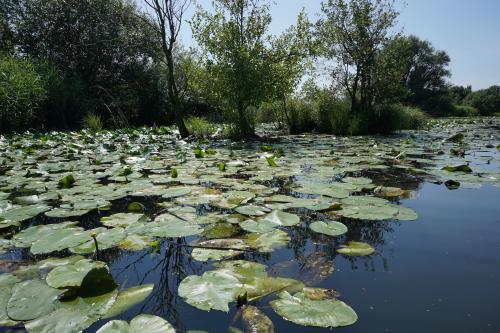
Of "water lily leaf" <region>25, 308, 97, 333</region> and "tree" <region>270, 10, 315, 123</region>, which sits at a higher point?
"tree" <region>270, 10, 315, 123</region>

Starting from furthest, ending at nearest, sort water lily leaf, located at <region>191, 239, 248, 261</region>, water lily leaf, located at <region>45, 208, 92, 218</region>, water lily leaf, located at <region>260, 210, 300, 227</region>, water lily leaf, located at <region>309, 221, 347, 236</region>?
water lily leaf, located at <region>45, 208, 92, 218</region> < water lily leaf, located at <region>260, 210, 300, 227</region> < water lily leaf, located at <region>309, 221, 347, 236</region> < water lily leaf, located at <region>191, 239, 248, 261</region>

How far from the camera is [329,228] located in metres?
1.99

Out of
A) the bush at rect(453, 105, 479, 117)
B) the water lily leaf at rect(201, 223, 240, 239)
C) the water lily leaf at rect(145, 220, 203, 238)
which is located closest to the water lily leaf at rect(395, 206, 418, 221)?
the water lily leaf at rect(201, 223, 240, 239)

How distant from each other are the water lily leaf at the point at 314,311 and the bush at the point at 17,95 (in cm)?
1102

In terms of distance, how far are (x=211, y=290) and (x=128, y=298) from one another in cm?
34

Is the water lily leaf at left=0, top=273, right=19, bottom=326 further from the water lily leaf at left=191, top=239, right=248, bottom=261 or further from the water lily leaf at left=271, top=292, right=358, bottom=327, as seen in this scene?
the water lily leaf at left=271, top=292, right=358, bottom=327

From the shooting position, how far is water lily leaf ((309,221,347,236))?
1.93m

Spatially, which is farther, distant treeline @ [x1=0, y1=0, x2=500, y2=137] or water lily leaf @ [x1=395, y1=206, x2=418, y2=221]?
distant treeline @ [x1=0, y1=0, x2=500, y2=137]

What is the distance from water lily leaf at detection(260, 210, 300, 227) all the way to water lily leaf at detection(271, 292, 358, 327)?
80cm

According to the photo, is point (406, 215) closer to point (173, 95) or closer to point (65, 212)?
point (65, 212)

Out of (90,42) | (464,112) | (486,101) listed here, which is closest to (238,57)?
(90,42)

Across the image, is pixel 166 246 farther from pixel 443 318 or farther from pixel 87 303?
pixel 443 318

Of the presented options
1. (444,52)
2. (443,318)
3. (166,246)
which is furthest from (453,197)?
(444,52)

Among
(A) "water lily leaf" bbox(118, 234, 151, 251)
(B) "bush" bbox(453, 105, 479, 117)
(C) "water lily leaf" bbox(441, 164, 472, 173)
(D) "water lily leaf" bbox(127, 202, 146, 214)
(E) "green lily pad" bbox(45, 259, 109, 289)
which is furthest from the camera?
(B) "bush" bbox(453, 105, 479, 117)
